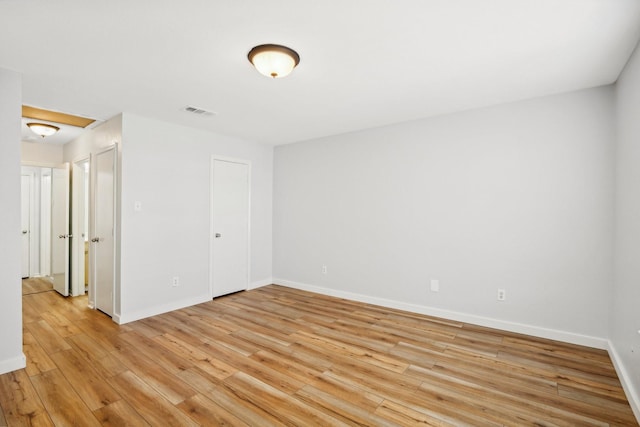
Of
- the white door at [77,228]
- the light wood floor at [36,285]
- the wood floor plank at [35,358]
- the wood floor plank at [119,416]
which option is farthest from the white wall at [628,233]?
the light wood floor at [36,285]

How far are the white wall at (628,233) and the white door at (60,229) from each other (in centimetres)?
656

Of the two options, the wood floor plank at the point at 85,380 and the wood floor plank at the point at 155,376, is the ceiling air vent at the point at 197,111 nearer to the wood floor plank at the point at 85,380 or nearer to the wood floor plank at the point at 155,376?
the wood floor plank at the point at 155,376

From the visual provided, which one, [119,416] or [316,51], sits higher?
[316,51]

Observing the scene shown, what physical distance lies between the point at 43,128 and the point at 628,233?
6393 mm

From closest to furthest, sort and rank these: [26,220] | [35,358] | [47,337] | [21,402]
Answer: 1. [21,402]
2. [35,358]
3. [47,337]
4. [26,220]

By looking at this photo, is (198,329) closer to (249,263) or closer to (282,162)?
(249,263)

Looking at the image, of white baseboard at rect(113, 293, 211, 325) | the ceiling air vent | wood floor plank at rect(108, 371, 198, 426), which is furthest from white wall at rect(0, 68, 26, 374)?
the ceiling air vent

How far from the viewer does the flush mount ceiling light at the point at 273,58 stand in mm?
2211

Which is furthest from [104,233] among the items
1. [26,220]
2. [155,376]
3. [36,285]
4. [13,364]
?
[26,220]

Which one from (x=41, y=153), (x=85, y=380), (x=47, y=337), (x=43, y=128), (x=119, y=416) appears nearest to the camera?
(x=119, y=416)

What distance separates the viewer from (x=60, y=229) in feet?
16.0

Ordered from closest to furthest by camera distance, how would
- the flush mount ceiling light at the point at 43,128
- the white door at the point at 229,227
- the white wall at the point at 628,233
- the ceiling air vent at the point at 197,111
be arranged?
the white wall at the point at 628,233, the ceiling air vent at the point at 197,111, the flush mount ceiling light at the point at 43,128, the white door at the point at 229,227

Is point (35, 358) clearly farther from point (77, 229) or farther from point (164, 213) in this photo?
point (77, 229)

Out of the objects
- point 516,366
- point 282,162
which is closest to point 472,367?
point 516,366
